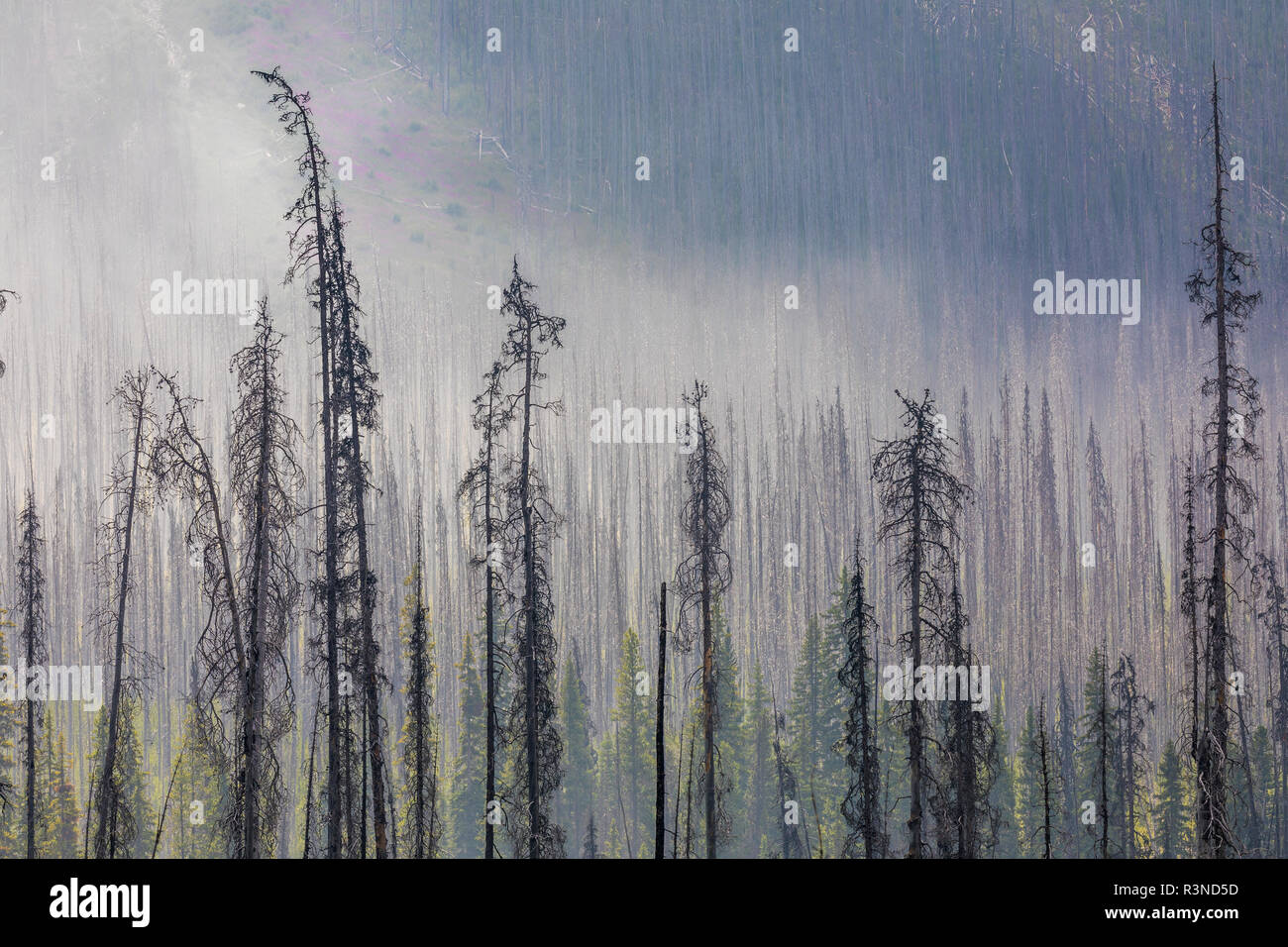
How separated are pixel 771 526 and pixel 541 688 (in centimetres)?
7632

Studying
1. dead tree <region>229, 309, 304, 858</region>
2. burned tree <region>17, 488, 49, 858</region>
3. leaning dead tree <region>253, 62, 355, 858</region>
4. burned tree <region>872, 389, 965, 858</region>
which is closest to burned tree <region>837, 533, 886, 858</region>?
burned tree <region>872, 389, 965, 858</region>

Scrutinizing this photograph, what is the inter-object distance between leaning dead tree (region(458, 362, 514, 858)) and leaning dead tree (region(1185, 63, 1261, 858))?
15.3 m

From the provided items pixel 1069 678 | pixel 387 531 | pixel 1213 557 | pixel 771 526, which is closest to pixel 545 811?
pixel 1213 557

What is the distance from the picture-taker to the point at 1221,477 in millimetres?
22750

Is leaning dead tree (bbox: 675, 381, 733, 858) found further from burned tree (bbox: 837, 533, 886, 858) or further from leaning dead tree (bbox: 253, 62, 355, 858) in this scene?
leaning dead tree (bbox: 253, 62, 355, 858)

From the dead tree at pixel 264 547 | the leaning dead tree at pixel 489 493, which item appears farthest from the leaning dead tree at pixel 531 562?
the dead tree at pixel 264 547

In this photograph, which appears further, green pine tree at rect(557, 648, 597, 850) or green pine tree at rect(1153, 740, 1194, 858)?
green pine tree at rect(557, 648, 597, 850)

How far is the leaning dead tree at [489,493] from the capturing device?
25.4 meters

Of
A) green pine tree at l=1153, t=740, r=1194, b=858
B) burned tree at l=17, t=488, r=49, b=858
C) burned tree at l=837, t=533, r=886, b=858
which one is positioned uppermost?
burned tree at l=17, t=488, r=49, b=858

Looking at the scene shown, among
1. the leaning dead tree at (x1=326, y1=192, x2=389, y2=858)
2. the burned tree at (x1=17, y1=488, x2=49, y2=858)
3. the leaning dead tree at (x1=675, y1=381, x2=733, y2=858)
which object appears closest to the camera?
the leaning dead tree at (x1=326, y1=192, x2=389, y2=858)

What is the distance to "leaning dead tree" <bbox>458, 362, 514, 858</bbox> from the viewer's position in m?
25.4

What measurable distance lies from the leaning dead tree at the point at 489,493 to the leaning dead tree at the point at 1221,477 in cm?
1534

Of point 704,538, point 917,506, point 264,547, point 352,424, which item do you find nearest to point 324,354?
point 352,424
